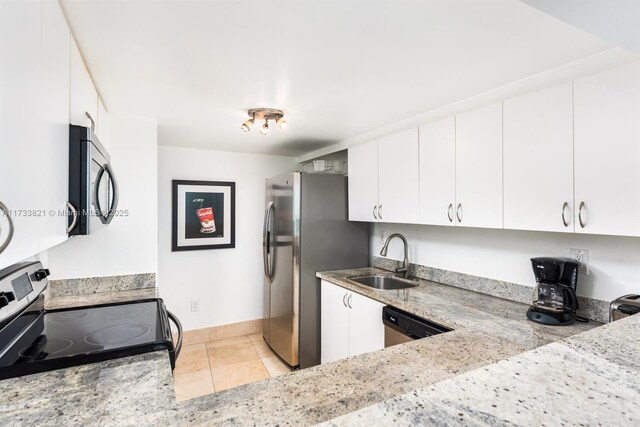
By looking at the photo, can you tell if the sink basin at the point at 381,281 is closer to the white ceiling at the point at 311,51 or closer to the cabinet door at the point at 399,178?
the cabinet door at the point at 399,178

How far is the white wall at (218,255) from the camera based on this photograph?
3.57 metres

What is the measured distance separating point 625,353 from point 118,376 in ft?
4.52

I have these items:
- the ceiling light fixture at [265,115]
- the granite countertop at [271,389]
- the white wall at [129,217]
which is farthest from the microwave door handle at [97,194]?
the ceiling light fixture at [265,115]

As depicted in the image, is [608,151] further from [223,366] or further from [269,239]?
[223,366]

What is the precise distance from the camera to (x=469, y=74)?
5.54 ft

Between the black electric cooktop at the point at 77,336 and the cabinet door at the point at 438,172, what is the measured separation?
1.70 metres

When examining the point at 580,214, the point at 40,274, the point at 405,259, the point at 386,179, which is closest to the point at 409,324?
the point at 405,259

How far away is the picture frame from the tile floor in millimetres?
1072

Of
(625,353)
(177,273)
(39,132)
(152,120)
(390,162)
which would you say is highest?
(152,120)

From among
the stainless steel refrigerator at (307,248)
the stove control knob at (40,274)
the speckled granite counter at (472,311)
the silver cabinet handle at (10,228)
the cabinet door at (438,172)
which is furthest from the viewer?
the stainless steel refrigerator at (307,248)

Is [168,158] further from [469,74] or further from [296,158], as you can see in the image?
[469,74]

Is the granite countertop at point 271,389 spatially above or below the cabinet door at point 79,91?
below

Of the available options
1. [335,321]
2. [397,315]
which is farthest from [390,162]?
[335,321]

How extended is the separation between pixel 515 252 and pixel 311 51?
1.70 meters
